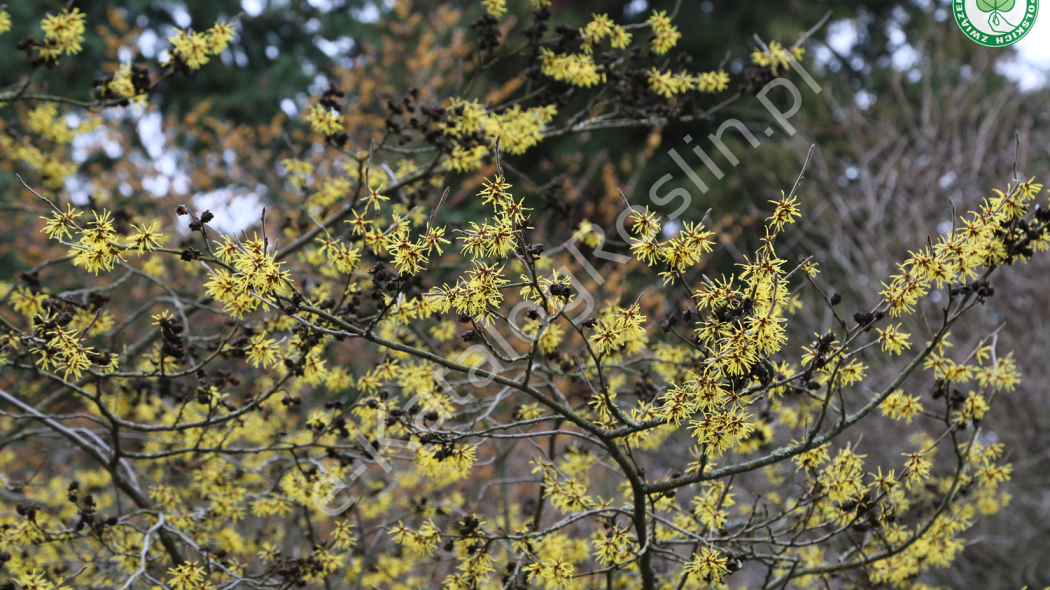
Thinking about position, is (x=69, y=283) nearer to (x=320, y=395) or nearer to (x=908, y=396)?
(x=320, y=395)

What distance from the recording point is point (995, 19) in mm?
3863

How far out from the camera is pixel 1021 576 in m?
6.66

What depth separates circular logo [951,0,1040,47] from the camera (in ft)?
12.2

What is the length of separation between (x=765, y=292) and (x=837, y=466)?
3.59ft

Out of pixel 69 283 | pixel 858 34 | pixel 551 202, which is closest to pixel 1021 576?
pixel 551 202

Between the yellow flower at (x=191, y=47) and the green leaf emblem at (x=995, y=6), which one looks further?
the green leaf emblem at (x=995, y=6)

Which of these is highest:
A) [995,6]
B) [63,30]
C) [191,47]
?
[995,6]

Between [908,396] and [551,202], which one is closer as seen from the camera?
[908,396]

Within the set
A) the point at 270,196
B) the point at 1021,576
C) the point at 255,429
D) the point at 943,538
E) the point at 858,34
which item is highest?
the point at 858,34

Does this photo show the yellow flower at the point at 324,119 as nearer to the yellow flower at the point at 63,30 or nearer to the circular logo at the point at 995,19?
the yellow flower at the point at 63,30

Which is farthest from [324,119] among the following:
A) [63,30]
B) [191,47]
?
[63,30]

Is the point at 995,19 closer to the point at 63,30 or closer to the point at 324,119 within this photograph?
the point at 324,119

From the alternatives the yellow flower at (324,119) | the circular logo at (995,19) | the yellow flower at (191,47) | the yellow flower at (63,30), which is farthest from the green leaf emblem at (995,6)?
the yellow flower at (63,30)

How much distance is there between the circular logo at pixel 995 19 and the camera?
3719mm
